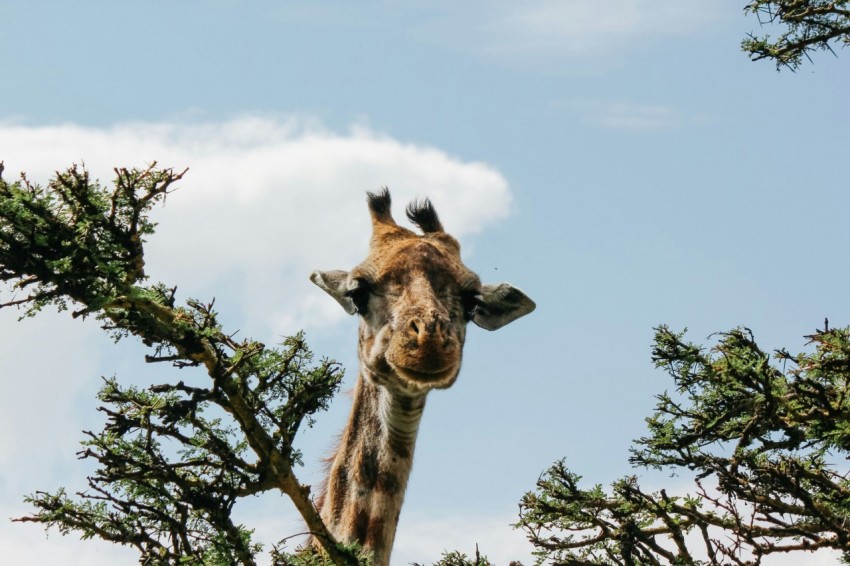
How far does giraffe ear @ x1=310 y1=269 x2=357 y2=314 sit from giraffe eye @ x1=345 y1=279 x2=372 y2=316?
751mm

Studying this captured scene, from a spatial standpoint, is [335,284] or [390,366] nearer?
[390,366]

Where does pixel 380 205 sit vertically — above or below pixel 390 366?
above

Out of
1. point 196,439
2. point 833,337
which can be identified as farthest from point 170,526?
point 833,337

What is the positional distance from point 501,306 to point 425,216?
1475 mm

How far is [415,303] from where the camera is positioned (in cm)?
986

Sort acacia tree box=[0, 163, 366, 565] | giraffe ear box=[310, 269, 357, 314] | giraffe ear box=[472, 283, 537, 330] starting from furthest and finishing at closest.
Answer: giraffe ear box=[472, 283, 537, 330] → giraffe ear box=[310, 269, 357, 314] → acacia tree box=[0, 163, 366, 565]

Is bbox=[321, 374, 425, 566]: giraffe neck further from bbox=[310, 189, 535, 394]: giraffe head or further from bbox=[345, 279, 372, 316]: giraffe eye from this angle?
bbox=[345, 279, 372, 316]: giraffe eye

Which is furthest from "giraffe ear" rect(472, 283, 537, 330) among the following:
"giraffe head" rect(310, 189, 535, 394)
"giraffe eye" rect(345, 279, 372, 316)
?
"giraffe eye" rect(345, 279, 372, 316)

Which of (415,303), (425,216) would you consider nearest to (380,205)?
(425,216)

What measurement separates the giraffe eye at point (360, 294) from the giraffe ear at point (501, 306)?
5.43 feet

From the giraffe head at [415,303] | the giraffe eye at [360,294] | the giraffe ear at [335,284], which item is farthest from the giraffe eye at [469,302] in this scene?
the giraffe ear at [335,284]

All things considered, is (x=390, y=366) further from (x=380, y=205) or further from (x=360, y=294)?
(x=380, y=205)

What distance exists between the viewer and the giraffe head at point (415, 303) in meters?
9.34

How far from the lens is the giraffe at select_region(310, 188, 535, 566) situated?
941 centimetres
